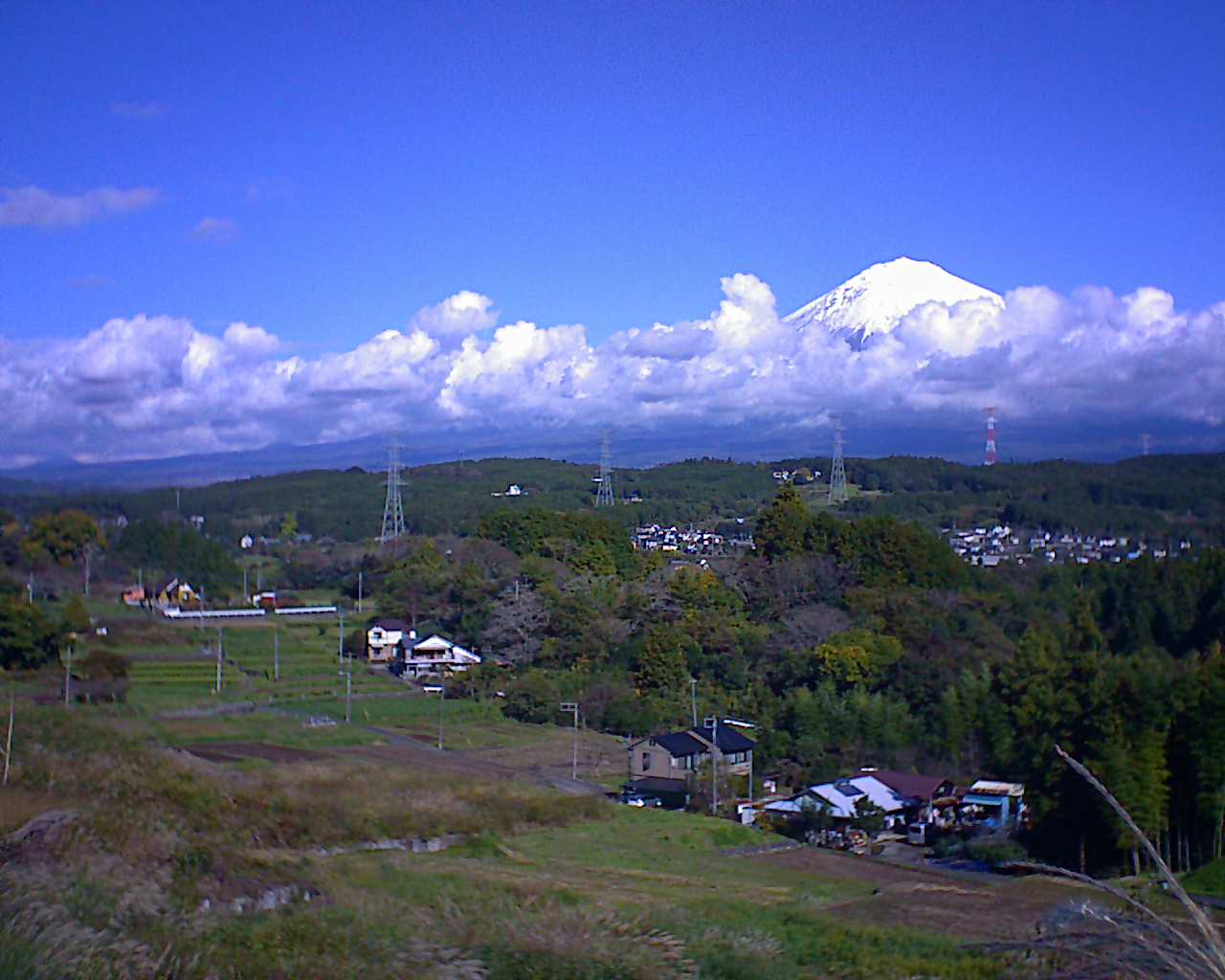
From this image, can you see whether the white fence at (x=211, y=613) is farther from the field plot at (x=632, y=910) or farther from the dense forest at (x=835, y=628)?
the field plot at (x=632, y=910)

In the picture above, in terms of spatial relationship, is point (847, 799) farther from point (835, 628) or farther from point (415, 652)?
point (415, 652)

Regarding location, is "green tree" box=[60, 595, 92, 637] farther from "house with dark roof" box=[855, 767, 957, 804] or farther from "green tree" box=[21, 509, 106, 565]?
"house with dark roof" box=[855, 767, 957, 804]

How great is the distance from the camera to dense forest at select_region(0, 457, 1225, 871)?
43.4 feet

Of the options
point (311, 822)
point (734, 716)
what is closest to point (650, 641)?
point (734, 716)

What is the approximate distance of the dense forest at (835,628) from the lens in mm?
13242

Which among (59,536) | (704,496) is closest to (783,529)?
(59,536)

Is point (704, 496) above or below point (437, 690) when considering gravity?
above

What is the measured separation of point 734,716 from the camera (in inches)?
850

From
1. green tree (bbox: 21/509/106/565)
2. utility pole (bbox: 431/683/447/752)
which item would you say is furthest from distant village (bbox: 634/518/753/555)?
green tree (bbox: 21/509/106/565)

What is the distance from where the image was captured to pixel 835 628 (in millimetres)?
23562

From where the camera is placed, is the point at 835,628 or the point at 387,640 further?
the point at 387,640

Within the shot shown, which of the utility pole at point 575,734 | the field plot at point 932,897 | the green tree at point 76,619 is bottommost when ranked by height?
the utility pole at point 575,734

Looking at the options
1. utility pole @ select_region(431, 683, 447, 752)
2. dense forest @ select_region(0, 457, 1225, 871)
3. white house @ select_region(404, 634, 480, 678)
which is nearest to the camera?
dense forest @ select_region(0, 457, 1225, 871)

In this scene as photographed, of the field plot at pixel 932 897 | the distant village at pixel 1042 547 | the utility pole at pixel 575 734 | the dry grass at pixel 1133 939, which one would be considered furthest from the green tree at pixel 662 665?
the dry grass at pixel 1133 939
